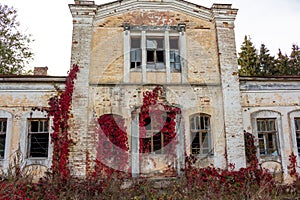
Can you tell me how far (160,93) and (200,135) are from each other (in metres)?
2.44

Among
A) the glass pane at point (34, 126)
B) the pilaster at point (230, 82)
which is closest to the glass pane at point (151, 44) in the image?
the pilaster at point (230, 82)

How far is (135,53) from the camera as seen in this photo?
1272 cm

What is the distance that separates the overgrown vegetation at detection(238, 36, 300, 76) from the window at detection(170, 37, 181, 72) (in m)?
21.4

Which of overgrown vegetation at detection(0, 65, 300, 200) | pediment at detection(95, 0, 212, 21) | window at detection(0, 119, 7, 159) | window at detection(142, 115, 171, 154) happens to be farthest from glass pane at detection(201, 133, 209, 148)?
window at detection(0, 119, 7, 159)

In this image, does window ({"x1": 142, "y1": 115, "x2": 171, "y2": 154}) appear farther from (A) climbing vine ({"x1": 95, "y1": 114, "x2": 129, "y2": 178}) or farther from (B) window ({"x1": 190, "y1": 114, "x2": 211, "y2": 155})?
(B) window ({"x1": 190, "y1": 114, "x2": 211, "y2": 155})

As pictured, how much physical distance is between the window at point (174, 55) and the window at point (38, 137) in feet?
19.4

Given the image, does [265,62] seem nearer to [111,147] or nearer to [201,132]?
[201,132]

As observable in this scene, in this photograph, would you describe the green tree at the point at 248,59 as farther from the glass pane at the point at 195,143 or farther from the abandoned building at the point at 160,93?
the glass pane at the point at 195,143

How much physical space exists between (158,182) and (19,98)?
6.63 meters

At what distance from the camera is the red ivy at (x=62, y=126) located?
11.1m

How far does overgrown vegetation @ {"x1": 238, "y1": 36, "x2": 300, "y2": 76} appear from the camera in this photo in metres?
32.5

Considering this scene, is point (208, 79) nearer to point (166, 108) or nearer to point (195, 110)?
point (195, 110)

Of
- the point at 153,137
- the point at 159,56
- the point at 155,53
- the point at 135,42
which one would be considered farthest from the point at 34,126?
the point at 159,56

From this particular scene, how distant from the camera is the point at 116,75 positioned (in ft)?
40.1
